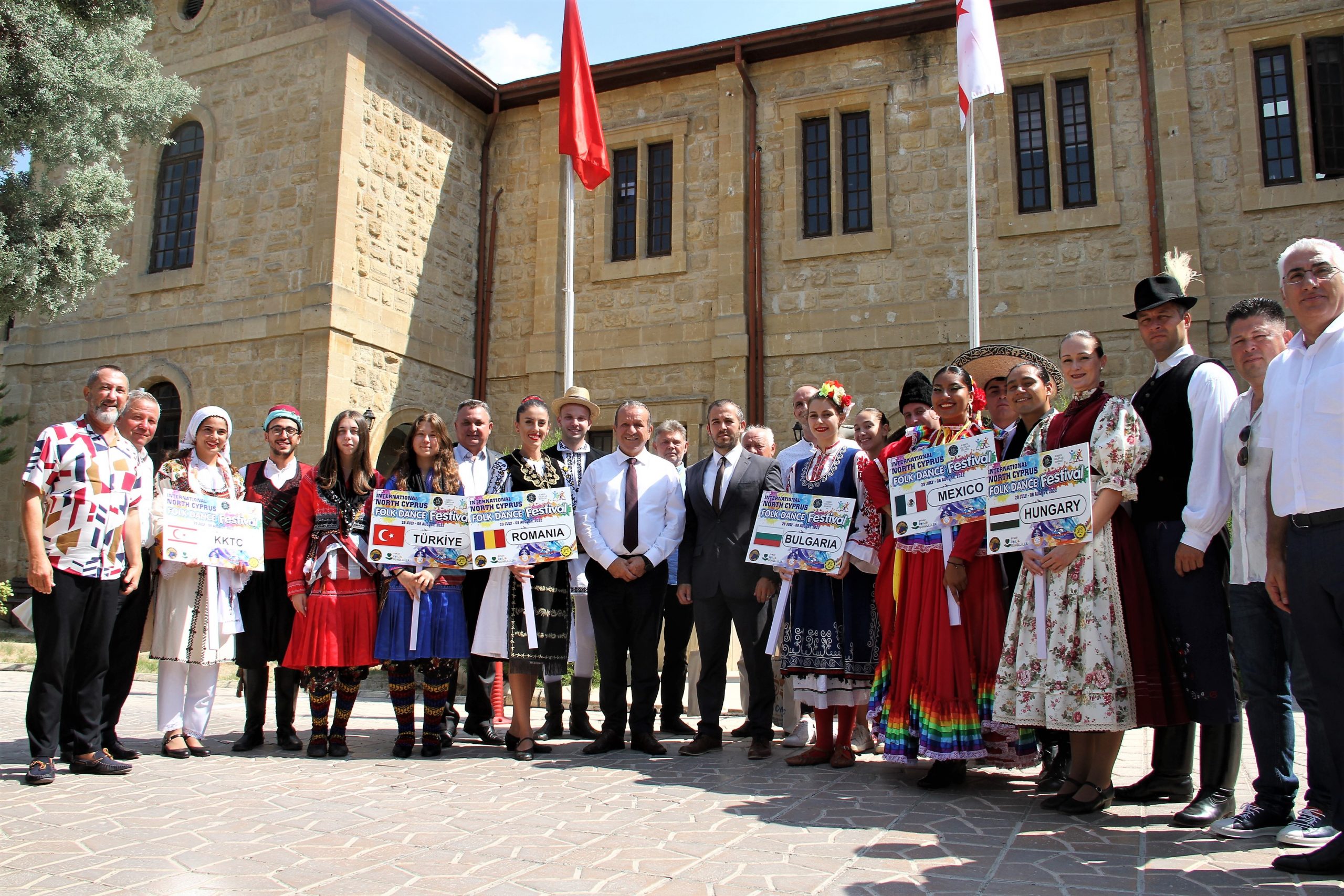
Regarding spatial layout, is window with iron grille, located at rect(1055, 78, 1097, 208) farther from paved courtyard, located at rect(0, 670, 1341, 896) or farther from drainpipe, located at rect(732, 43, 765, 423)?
paved courtyard, located at rect(0, 670, 1341, 896)

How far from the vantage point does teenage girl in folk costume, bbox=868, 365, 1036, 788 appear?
481 cm

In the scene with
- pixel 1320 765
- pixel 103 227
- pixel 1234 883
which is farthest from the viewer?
pixel 103 227

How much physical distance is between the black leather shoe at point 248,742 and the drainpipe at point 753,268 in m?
9.49

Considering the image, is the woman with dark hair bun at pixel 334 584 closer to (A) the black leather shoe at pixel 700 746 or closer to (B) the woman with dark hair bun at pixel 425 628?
(B) the woman with dark hair bun at pixel 425 628

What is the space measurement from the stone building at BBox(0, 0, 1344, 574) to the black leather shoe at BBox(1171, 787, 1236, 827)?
10027 mm

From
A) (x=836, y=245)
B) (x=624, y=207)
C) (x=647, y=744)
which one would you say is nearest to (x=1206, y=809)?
(x=647, y=744)

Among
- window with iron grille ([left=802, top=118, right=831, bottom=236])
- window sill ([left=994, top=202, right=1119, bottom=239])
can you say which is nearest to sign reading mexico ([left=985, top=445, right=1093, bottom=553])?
window sill ([left=994, top=202, right=1119, bottom=239])

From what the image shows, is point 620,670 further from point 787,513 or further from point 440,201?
point 440,201

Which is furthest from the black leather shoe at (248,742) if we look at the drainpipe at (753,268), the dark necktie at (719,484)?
the drainpipe at (753,268)

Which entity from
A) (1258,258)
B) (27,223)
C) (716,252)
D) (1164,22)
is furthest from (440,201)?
(1258,258)

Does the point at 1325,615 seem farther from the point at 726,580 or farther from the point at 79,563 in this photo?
the point at 79,563

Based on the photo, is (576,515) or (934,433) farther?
(576,515)

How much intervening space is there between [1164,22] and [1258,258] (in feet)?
11.7

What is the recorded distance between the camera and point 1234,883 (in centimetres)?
331
